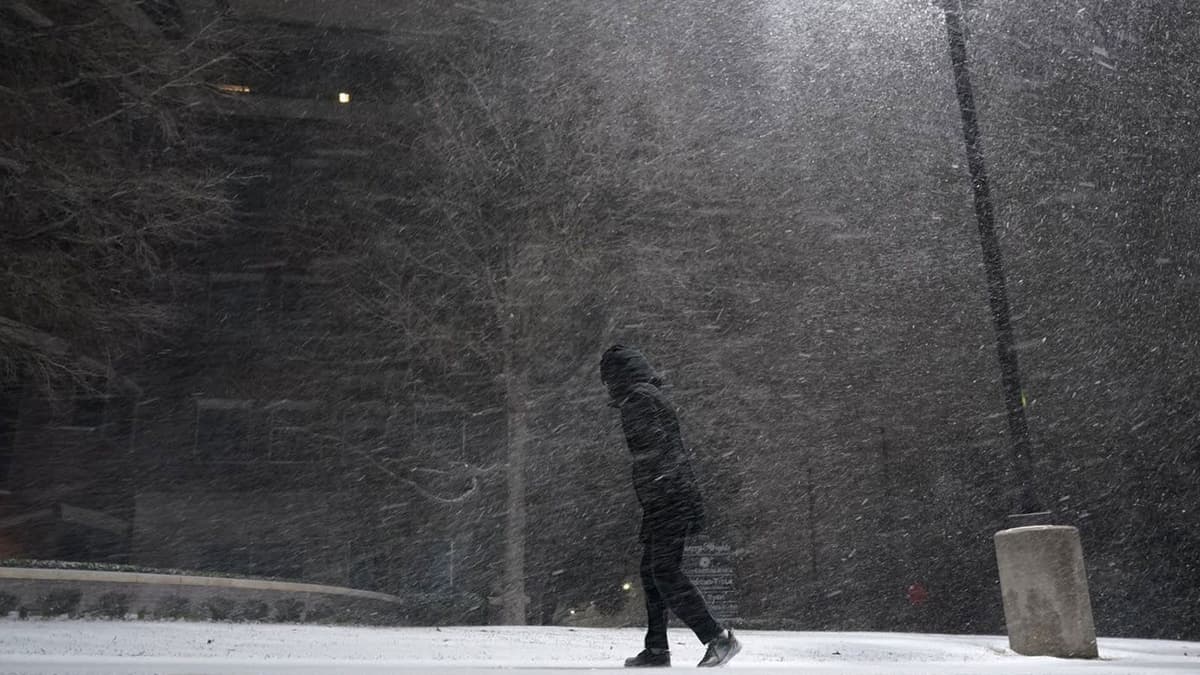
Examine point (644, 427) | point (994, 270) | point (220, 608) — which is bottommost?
point (220, 608)

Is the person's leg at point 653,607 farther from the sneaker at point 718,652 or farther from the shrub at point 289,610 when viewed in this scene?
the shrub at point 289,610

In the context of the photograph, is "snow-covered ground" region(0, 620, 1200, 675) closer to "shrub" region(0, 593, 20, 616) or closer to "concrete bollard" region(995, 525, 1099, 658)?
"concrete bollard" region(995, 525, 1099, 658)

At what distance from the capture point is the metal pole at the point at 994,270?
835 centimetres

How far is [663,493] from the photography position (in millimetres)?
4961

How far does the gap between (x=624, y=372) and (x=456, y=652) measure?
8.98 ft

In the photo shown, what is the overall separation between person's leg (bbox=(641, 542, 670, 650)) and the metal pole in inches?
171

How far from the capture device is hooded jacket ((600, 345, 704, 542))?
4.96m

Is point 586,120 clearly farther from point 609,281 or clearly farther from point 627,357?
point 627,357

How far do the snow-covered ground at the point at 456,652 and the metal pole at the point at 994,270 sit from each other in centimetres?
156

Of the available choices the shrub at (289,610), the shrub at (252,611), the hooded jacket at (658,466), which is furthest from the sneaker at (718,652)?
the shrub at (289,610)

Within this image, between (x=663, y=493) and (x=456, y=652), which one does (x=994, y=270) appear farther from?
(x=456, y=652)

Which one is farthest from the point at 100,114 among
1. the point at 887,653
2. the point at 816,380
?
the point at 816,380

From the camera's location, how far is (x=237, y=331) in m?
22.1

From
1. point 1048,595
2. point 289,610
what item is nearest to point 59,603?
point 289,610
